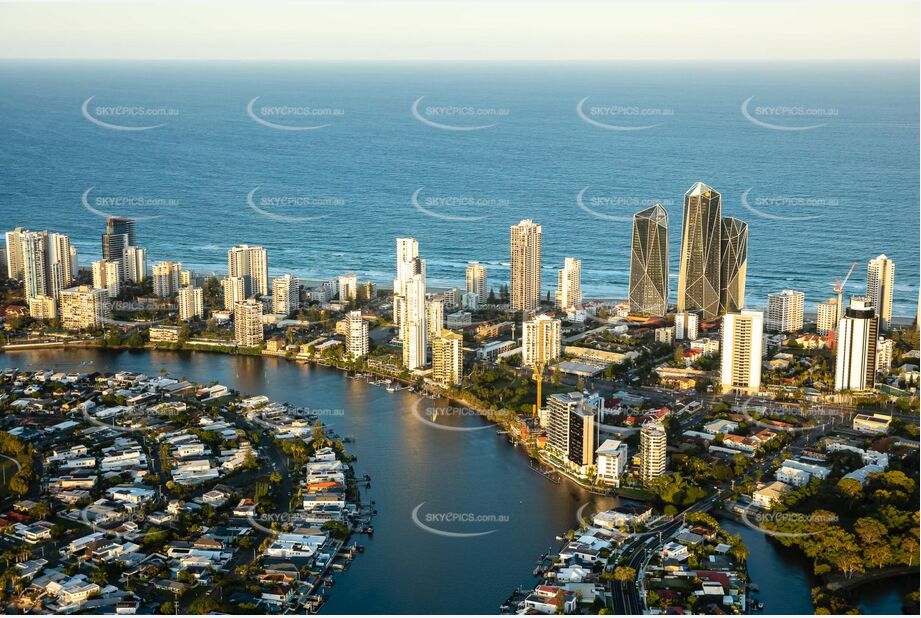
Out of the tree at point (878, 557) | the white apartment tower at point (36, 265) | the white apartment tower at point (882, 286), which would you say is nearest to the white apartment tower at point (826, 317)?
the white apartment tower at point (882, 286)

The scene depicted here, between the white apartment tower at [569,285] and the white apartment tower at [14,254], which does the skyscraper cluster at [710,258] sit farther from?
the white apartment tower at [14,254]

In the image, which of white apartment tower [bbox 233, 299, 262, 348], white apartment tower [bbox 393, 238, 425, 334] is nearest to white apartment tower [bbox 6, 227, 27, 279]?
white apartment tower [bbox 233, 299, 262, 348]

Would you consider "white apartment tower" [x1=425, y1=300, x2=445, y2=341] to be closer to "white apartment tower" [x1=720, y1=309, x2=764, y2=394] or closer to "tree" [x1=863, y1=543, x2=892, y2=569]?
"white apartment tower" [x1=720, y1=309, x2=764, y2=394]

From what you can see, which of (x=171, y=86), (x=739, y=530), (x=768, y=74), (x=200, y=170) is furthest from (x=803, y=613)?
(x=768, y=74)

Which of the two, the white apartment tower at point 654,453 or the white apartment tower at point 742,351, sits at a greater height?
the white apartment tower at point 742,351

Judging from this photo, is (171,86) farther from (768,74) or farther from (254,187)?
(768,74)

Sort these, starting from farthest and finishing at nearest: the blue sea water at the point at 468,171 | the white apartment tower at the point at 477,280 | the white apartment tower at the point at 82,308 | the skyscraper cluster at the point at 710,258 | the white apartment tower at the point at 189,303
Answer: the blue sea water at the point at 468,171
the white apartment tower at the point at 477,280
the white apartment tower at the point at 189,303
the white apartment tower at the point at 82,308
the skyscraper cluster at the point at 710,258

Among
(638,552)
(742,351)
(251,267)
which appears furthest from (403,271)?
(638,552)
